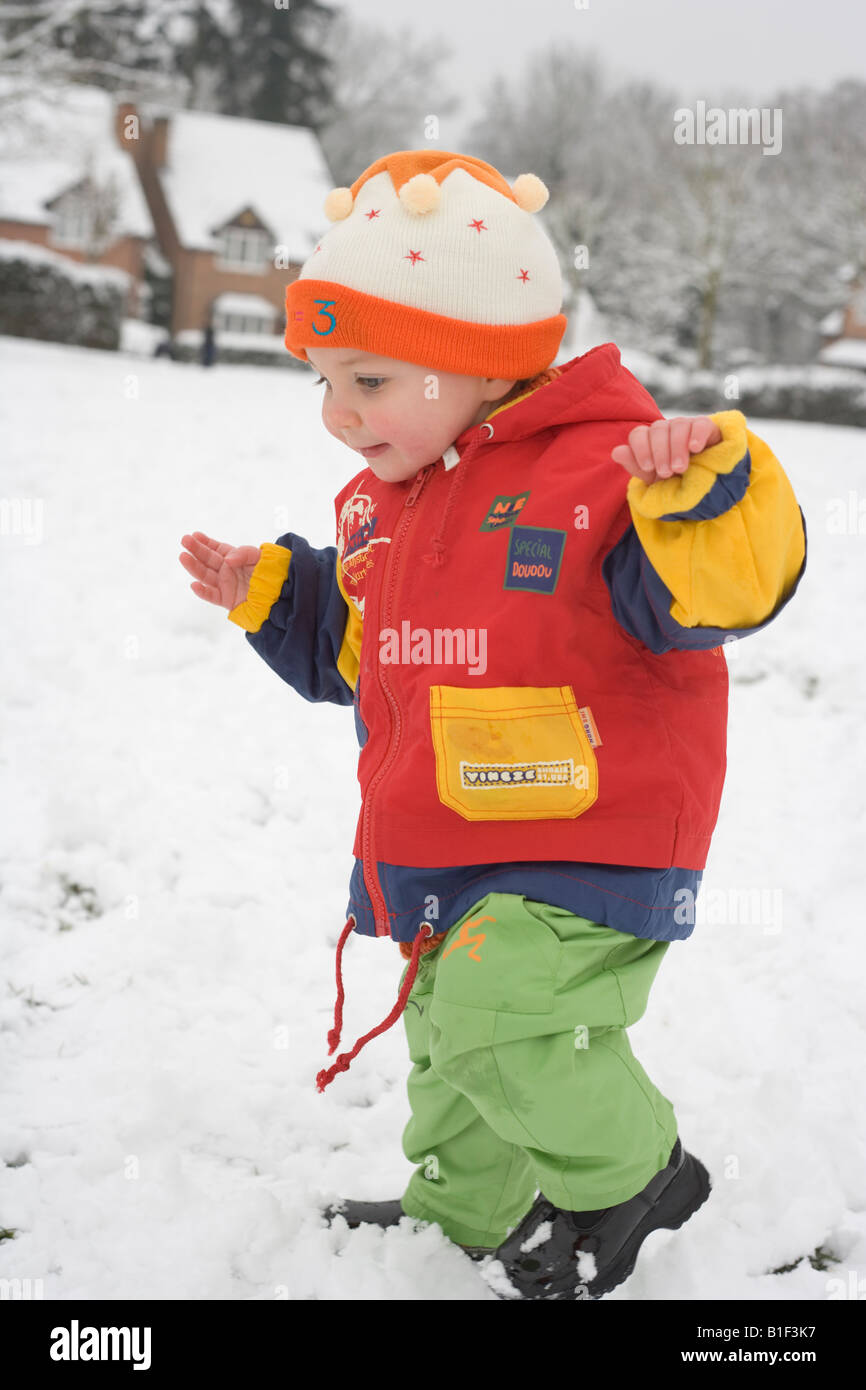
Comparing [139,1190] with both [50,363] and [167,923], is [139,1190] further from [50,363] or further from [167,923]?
[50,363]

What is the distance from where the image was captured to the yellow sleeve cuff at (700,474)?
138cm

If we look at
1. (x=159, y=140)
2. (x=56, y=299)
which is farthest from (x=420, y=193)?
(x=159, y=140)

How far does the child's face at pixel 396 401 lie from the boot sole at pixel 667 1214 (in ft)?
4.11

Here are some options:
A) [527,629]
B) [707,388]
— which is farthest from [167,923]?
[707,388]

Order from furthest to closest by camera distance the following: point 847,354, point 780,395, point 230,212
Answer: point 230,212
point 847,354
point 780,395

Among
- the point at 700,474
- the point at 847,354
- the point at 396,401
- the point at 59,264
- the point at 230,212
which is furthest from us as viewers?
the point at 230,212

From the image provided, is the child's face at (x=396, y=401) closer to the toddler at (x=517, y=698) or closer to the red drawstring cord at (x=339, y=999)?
the toddler at (x=517, y=698)

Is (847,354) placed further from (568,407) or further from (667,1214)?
(667,1214)

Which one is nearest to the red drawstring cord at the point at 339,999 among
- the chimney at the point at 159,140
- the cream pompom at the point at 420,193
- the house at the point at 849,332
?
the cream pompom at the point at 420,193

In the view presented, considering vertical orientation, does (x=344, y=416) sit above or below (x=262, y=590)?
above

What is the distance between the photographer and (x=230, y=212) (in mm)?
25828

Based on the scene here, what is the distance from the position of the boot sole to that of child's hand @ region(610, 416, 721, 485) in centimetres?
118

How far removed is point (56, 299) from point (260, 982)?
16699 millimetres
